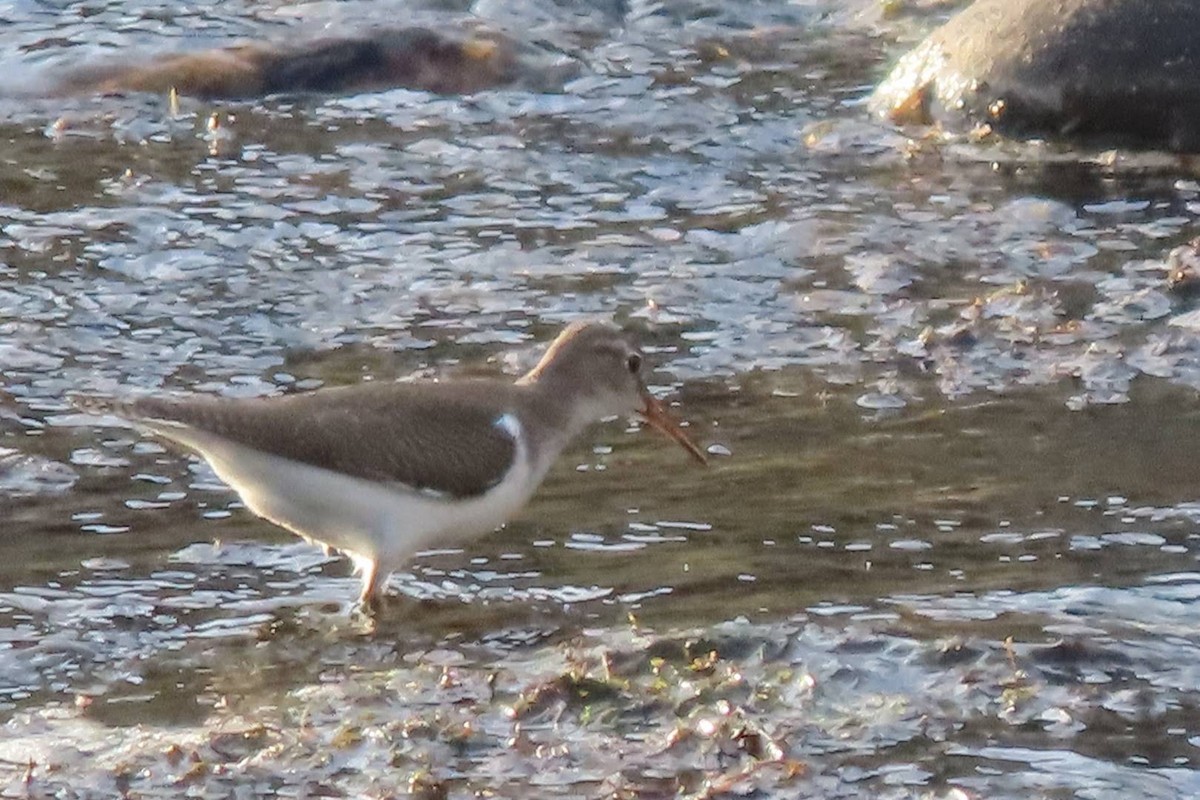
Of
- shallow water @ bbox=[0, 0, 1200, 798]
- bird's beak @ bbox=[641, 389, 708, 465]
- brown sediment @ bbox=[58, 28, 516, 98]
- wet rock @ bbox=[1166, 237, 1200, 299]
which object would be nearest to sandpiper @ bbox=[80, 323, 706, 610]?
shallow water @ bbox=[0, 0, 1200, 798]

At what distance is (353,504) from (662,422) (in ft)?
4.62

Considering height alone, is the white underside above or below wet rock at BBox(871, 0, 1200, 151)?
below

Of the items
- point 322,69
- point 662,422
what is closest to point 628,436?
point 662,422

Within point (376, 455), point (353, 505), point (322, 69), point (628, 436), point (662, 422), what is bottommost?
point (628, 436)

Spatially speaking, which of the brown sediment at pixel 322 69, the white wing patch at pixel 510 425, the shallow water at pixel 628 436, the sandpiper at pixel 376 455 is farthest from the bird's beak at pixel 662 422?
the brown sediment at pixel 322 69

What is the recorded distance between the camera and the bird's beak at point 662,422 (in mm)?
7641

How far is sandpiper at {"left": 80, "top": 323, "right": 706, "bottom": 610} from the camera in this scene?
657 centimetres

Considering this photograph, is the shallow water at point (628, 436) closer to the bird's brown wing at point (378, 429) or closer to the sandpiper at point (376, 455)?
the sandpiper at point (376, 455)

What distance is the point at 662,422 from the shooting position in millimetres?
7801

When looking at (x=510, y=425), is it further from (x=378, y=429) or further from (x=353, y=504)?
(x=353, y=504)

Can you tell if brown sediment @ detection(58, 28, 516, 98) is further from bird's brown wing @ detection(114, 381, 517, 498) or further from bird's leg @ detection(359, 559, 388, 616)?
bird's leg @ detection(359, 559, 388, 616)

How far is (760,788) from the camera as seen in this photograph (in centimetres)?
505

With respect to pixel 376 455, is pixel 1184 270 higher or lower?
lower

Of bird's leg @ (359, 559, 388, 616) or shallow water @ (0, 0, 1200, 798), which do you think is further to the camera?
bird's leg @ (359, 559, 388, 616)
